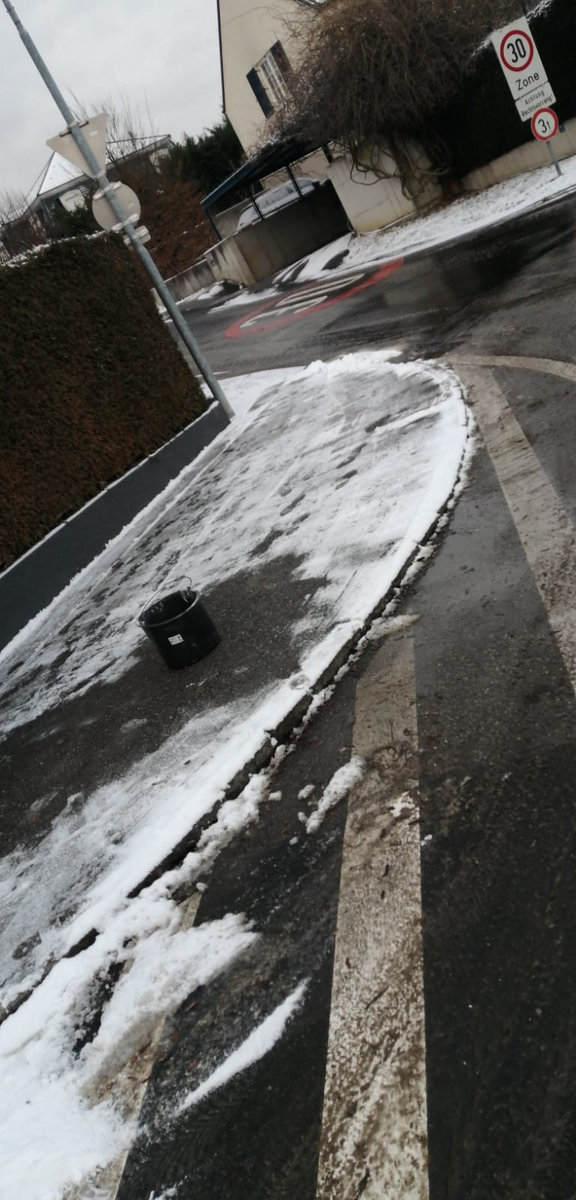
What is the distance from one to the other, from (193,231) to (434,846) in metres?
45.0

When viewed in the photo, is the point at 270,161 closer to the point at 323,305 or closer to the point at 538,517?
the point at 323,305

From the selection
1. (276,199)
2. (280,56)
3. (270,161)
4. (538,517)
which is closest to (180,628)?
(538,517)

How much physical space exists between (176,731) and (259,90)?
38.8 metres

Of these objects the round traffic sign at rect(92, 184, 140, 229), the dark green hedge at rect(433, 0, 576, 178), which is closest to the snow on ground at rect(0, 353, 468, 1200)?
the round traffic sign at rect(92, 184, 140, 229)

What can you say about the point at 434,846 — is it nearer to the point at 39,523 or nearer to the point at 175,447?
the point at 39,523

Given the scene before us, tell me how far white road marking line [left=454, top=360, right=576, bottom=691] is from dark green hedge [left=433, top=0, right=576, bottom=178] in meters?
14.5

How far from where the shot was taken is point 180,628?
558cm

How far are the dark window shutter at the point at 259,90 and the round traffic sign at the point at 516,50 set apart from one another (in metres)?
23.6

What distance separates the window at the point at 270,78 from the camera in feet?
108

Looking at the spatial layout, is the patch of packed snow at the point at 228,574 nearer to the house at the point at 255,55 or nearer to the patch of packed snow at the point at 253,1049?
the patch of packed snow at the point at 253,1049

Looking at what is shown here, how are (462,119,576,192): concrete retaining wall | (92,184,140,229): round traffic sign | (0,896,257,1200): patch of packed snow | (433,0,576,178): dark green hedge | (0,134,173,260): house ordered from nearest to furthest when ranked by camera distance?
(0,896,257,1200): patch of packed snow → (92,184,140,229): round traffic sign → (433,0,576,178): dark green hedge → (462,119,576,192): concrete retaining wall → (0,134,173,260): house

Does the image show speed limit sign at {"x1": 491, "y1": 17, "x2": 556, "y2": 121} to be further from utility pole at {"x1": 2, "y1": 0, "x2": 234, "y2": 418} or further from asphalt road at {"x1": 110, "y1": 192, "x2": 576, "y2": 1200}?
asphalt road at {"x1": 110, "y1": 192, "x2": 576, "y2": 1200}

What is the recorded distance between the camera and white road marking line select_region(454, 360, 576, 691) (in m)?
4.18

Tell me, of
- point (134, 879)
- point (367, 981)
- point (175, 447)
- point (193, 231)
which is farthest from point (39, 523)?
point (193, 231)
